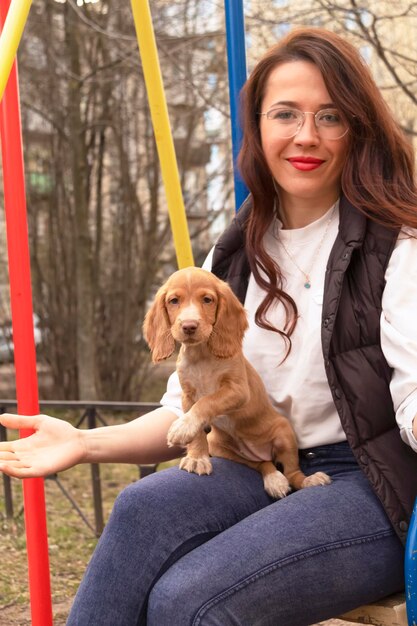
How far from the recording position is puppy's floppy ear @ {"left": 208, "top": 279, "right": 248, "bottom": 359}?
1.90 m

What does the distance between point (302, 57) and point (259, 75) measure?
0.47 ft

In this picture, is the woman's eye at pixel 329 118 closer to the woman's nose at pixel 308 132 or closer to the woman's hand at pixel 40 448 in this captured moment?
the woman's nose at pixel 308 132

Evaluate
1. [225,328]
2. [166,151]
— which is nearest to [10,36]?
[166,151]

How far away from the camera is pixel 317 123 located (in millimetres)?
2016

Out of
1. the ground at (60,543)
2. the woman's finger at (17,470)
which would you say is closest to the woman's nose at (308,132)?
the woman's finger at (17,470)

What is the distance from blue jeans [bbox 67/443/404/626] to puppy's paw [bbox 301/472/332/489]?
0.06 feet

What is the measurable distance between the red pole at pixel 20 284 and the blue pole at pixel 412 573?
2.84 feet

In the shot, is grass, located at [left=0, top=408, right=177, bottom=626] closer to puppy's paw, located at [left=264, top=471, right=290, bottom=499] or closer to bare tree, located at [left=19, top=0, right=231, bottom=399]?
puppy's paw, located at [left=264, top=471, right=290, bottom=499]

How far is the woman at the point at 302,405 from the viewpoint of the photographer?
67.2 inches

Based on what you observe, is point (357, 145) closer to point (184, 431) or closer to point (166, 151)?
point (166, 151)

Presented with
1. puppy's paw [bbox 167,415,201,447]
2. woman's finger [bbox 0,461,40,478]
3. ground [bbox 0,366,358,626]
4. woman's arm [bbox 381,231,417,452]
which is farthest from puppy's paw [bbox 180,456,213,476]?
ground [bbox 0,366,358,626]

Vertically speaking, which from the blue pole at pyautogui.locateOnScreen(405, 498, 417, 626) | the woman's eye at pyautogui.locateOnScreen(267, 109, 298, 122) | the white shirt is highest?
the woman's eye at pyautogui.locateOnScreen(267, 109, 298, 122)

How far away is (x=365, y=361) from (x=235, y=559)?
0.49 meters

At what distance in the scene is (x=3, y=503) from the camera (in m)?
4.85
